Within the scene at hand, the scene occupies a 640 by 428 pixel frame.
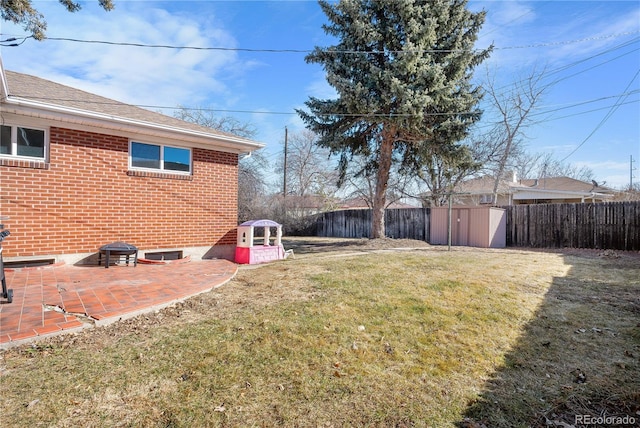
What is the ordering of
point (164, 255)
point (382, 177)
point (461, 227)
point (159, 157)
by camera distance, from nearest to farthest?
point (159, 157) → point (164, 255) → point (382, 177) → point (461, 227)

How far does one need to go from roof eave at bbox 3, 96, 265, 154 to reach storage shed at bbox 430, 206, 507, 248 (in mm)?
10164

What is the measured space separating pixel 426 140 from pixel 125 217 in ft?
33.3

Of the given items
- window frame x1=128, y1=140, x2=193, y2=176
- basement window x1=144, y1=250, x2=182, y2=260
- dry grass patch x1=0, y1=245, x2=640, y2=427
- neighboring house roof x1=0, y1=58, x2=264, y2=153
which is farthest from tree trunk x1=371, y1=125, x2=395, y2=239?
dry grass patch x1=0, y1=245, x2=640, y2=427

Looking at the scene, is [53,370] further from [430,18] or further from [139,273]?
[430,18]

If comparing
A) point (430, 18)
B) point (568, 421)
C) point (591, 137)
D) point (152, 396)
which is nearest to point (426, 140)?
point (430, 18)

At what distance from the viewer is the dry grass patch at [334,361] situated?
2316 mm

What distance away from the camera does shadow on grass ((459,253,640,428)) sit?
8.16 ft

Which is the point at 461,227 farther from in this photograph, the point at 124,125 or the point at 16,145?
the point at 16,145

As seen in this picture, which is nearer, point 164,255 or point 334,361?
point 334,361

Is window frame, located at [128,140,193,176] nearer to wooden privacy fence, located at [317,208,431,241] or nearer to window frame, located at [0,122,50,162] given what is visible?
window frame, located at [0,122,50,162]

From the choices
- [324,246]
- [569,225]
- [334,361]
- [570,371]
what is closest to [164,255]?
[334,361]

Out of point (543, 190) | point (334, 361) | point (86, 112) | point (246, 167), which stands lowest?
point (334, 361)

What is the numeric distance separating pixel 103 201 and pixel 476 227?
1354cm

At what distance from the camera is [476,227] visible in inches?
558
